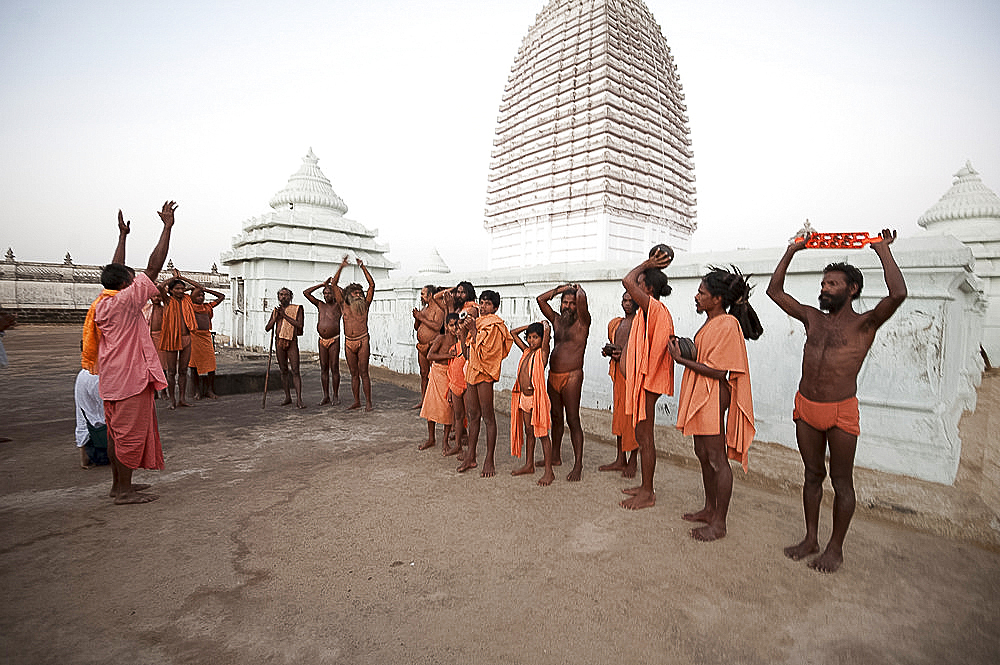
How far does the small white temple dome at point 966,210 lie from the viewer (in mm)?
13836

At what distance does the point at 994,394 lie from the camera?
30.0 ft

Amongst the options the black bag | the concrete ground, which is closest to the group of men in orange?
the concrete ground

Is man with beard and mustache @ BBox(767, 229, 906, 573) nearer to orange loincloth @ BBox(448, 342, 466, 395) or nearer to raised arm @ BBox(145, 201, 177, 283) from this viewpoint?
orange loincloth @ BBox(448, 342, 466, 395)

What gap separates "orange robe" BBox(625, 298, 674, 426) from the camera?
3367 millimetres

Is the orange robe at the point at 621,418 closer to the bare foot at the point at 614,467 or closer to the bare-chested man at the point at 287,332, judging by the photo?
the bare foot at the point at 614,467

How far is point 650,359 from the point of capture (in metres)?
3.40

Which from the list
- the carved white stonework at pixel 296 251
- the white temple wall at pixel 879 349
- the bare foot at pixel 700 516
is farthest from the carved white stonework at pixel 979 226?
the carved white stonework at pixel 296 251

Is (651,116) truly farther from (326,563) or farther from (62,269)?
(62,269)

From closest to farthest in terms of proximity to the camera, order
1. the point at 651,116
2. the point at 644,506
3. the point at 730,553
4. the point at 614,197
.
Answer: the point at 730,553
the point at 644,506
the point at 614,197
the point at 651,116

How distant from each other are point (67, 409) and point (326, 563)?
6027 mm

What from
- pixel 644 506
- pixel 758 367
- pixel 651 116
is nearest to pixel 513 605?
pixel 644 506

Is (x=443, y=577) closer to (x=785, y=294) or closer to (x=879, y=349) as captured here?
(x=785, y=294)

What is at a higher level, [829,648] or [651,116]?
[651,116]

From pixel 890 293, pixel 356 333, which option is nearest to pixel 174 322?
pixel 356 333
